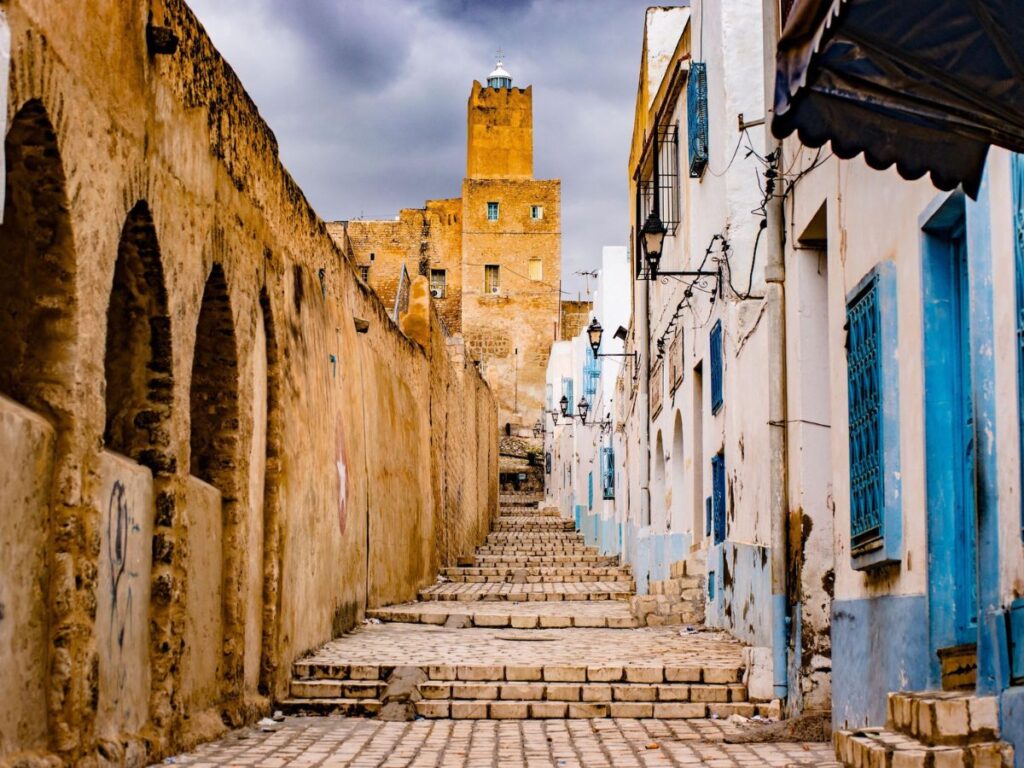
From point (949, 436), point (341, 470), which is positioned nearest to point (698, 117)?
point (341, 470)

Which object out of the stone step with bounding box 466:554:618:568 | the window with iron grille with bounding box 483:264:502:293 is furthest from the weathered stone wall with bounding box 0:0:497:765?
the window with iron grille with bounding box 483:264:502:293

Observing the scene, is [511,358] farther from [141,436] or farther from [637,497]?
[141,436]

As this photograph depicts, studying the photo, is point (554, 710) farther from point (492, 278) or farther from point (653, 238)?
point (492, 278)

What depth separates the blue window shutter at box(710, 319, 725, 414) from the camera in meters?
13.2

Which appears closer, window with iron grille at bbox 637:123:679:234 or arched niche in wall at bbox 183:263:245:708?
arched niche in wall at bbox 183:263:245:708

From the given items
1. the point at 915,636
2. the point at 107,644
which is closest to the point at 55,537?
the point at 107,644

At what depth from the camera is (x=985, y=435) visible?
522cm

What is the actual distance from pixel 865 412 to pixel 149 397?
145 inches

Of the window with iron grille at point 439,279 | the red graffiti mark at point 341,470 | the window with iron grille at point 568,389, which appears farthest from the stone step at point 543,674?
the window with iron grille at point 439,279

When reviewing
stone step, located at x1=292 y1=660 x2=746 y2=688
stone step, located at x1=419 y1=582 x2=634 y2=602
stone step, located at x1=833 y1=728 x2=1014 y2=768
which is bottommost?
stone step, located at x1=292 y1=660 x2=746 y2=688

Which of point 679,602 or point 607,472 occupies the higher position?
point 607,472

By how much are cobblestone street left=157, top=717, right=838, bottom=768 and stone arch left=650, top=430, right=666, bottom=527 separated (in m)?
9.60

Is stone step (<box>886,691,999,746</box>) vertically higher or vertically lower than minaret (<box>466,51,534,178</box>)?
lower

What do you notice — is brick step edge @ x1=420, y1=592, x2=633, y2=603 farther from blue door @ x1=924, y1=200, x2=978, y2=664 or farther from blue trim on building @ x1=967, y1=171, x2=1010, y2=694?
blue trim on building @ x1=967, y1=171, x2=1010, y2=694
